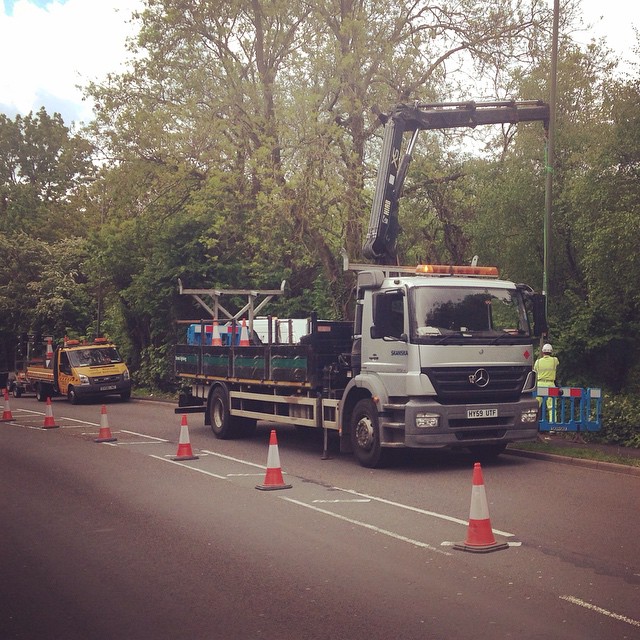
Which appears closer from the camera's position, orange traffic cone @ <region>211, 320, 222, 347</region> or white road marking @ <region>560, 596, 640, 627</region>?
white road marking @ <region>560, 596, 640, 627</region>

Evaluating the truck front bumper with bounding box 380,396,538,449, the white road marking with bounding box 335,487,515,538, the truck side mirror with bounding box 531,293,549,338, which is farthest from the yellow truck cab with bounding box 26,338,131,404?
the white road marking with bounding box 335,487,515,538

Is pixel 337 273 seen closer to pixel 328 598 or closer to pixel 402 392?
pixel 402 392

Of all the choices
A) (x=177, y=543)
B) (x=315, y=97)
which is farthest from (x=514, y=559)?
(x=315, y=97)

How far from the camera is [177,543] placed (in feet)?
26.8

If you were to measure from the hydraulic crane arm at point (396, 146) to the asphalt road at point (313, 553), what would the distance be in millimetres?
4130

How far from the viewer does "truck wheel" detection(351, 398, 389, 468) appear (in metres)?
12.8

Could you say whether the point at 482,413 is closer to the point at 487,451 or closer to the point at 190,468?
the point at 487,451

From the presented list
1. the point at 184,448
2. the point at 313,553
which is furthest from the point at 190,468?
the point at 313,553

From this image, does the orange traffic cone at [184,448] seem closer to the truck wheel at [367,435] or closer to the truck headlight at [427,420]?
the truck wheel at [367,435]

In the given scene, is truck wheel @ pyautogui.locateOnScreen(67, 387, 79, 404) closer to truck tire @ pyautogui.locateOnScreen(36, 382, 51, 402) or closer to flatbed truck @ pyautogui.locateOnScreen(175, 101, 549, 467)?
truck tire @ pyautogui.locateOnScreen(36, 382, 51, 402)

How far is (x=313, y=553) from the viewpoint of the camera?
302 inches

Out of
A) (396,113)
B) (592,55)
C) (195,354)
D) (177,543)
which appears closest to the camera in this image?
(177,543)

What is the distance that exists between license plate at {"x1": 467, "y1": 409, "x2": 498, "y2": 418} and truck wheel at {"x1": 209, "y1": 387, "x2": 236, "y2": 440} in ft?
19.7

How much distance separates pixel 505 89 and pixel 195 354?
12912 mm
